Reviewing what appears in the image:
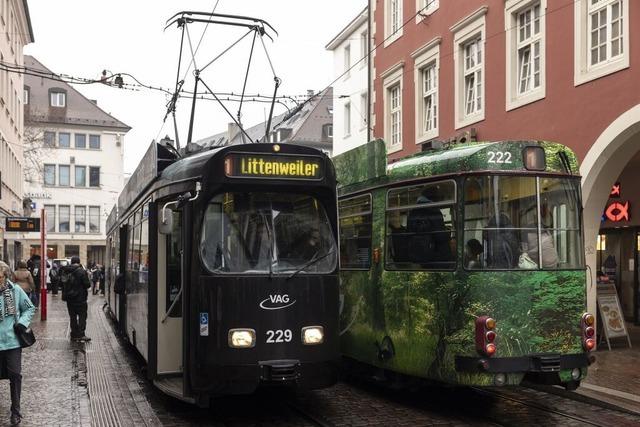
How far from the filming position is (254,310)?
7.77 metres

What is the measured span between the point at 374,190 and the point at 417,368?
239 centimetres

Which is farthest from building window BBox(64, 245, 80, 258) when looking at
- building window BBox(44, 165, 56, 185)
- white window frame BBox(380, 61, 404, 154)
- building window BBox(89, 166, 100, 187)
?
white window frame BBox(380, 61, 404, 154)

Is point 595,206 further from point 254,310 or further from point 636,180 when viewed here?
point 254,310

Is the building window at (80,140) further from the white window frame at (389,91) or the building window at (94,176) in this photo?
the white window frame at (389,91)

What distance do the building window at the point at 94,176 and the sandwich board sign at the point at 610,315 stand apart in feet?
190

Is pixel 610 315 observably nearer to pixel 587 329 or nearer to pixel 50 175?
pixel 587 329

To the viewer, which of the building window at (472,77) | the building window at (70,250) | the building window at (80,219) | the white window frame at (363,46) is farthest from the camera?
the building window at (80,219)

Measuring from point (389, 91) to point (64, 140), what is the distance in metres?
49.2

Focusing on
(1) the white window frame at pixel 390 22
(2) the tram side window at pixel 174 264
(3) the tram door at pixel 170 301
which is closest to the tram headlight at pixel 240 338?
(3) the tram door at pixel 170 301

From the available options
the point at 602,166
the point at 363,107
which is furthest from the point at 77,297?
the point at 363,107

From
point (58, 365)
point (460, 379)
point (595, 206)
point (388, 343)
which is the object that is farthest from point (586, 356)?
point (58, 365)

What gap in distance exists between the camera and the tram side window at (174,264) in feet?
27.6

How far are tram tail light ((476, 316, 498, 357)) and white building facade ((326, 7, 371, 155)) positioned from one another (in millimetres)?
22418

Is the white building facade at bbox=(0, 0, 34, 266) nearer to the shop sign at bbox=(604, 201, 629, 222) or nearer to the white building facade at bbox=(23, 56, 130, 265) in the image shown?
the shop sign at bbox=(604, 201, 629, 222)
